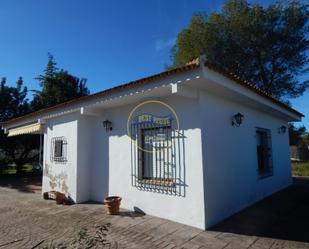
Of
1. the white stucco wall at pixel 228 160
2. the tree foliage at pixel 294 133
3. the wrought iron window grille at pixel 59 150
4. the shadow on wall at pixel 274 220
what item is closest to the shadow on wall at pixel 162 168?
the white stucco wall at pixel 228 160

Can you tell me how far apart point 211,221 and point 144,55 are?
625 inches

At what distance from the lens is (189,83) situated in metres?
8.93

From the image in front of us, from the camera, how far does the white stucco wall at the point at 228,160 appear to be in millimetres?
9625

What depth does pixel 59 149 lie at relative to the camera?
1545cm

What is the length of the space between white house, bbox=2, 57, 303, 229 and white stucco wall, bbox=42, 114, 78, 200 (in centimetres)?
6

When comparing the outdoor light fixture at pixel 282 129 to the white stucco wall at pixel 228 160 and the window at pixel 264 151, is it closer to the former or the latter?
the window at pixel 264 151

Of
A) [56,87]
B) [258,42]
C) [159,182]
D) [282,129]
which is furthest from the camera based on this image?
[56,87]

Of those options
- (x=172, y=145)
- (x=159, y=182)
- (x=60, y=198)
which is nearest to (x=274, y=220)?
(x=159, y=182)

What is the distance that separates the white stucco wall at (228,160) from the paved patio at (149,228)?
0.68m

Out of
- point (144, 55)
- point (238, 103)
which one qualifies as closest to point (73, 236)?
point (238, 103)

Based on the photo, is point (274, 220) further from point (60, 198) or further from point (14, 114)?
point (14, 114)

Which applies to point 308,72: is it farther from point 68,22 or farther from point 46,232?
point 46,232

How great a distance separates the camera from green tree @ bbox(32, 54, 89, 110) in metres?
32.7
